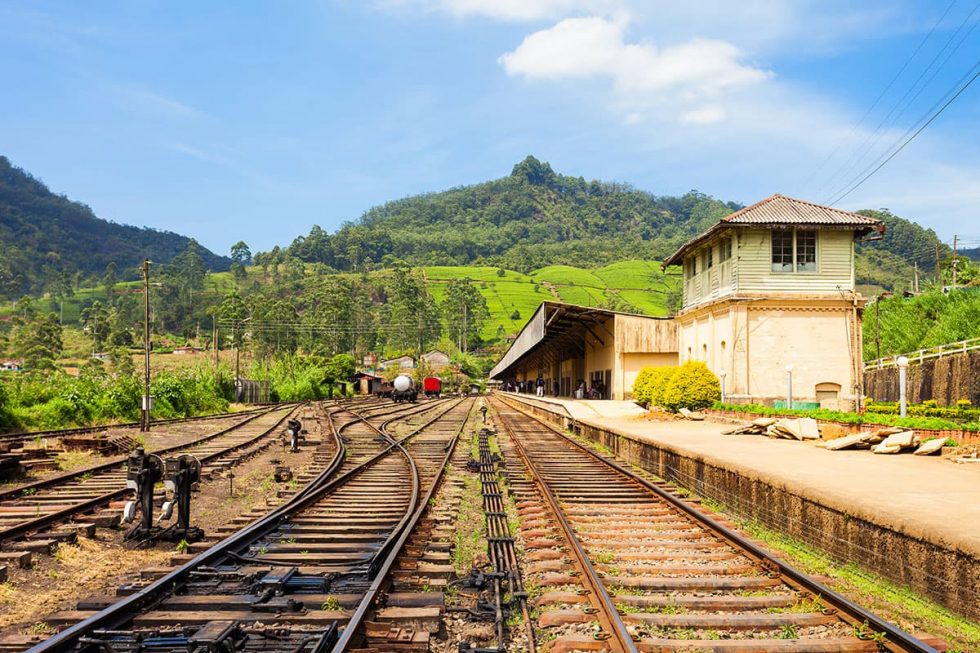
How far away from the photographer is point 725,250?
2748cm

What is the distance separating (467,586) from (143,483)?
14.4 feet

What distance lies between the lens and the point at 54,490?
11859 millimetres

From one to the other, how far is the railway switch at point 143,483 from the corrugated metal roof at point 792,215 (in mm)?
20990

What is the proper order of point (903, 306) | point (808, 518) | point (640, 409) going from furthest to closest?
point (903, 306) → point (640, 409) → point (808, 518)

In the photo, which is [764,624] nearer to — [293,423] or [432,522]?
[432,522]

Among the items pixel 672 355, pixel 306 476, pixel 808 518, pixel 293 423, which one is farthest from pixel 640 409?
pixel 808 518

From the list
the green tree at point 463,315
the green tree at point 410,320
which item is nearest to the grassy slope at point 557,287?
the green tree at point 463,315

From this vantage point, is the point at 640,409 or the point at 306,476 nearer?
the point at 306,476

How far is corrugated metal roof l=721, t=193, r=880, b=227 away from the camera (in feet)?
84.6

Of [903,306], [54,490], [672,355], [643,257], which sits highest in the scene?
[643,257]

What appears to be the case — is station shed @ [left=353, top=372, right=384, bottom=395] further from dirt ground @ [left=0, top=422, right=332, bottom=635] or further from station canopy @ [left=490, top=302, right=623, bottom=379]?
dirt ground @ [left=0, top=422, right=332, bottom=635]

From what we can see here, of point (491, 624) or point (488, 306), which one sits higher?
point (488, 306)

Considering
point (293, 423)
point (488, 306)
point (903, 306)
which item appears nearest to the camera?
point (293, 423)

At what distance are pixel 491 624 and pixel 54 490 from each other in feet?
31.4
